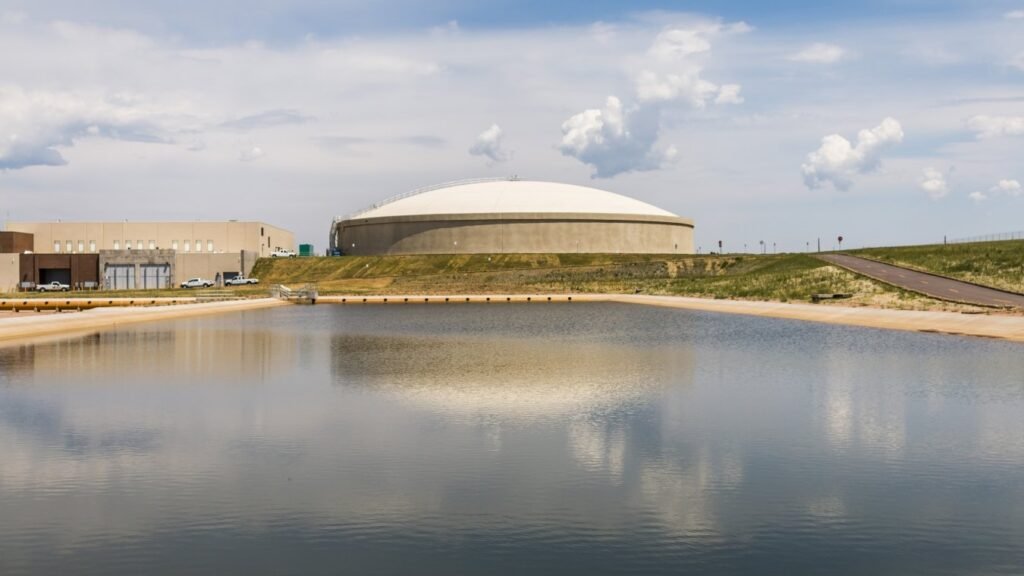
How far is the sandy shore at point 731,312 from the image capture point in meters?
47.9

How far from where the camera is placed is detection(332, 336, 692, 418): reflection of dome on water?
2388 cm

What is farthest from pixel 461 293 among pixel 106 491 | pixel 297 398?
pixel 106 491

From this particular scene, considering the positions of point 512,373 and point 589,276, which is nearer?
point 512,373

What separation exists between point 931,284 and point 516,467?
65.1 metres

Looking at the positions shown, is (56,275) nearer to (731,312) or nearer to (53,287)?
(53,287)

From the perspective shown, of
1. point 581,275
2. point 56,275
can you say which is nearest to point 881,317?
point 581,275

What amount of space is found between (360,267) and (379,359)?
340 ft

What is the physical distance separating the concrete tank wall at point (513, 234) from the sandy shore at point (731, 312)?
5465cm

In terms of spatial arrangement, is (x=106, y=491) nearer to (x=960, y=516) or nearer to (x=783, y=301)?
(x=960, y=516)

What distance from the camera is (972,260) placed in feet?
273

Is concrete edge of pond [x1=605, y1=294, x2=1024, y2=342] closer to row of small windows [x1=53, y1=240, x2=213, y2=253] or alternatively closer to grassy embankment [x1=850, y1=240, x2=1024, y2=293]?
grassy embankment [x1=850, y1=240, x2=1024, y2=293]

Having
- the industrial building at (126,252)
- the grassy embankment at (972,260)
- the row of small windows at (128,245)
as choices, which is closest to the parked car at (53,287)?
the industrial building at (126,252)

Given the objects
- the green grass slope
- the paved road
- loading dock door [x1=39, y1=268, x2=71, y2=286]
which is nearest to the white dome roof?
the green grass slope

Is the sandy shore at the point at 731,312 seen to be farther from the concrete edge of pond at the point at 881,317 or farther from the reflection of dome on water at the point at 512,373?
the reflection of dome on water at the point at 512,373
